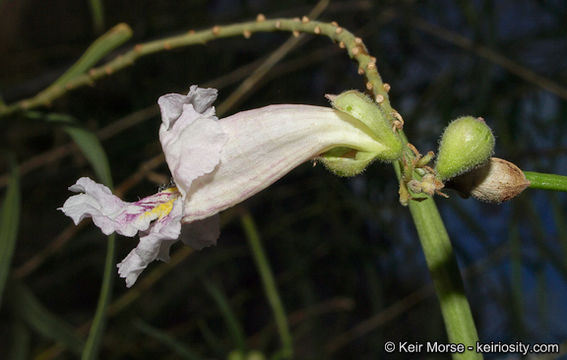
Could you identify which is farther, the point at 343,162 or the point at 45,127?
the point at 45,127

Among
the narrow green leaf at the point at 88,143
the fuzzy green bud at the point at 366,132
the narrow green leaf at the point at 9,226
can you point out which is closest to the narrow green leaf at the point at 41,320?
the narrow green leaf at the point at 9,226

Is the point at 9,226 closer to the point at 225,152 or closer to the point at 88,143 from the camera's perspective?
the point at 88,143

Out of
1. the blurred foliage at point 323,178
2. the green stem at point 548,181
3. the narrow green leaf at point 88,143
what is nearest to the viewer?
the green stem at point 548,181

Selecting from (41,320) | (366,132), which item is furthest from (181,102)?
(41,320)

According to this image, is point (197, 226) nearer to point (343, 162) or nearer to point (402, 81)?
point (343, 162)

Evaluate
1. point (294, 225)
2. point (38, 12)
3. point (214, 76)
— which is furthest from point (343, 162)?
point (38, 12)

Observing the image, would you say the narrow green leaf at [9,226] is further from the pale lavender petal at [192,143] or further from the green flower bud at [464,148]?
the green flower bud at [464,148]
